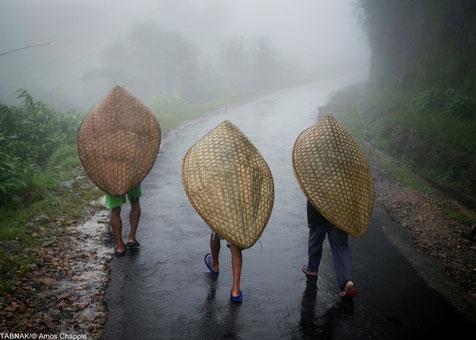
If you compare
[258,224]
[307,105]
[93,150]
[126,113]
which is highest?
[126,113]

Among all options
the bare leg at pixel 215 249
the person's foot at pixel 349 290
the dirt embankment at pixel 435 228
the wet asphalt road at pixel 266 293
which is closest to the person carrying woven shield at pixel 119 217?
the wet asphalt road at pixel 266 293

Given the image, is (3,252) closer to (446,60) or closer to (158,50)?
(446,60)

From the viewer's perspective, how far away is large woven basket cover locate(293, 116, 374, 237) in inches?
126

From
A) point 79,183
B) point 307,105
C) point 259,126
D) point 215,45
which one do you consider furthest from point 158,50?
point 79,183

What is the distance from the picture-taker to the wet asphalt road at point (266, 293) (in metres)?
2.92

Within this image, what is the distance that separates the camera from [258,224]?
304 cm

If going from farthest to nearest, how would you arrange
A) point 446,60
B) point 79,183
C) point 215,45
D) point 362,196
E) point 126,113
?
1. point 215,45
2. point 446,60
3. point 79,183
4. point 126,113
5. point 362,196

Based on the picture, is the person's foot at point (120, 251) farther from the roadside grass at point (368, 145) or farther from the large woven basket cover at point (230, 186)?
the roadside grass at point (368, 145)

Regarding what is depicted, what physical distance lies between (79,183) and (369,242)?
4.86 meters

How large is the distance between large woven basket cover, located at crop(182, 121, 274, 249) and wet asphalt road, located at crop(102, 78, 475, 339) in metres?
0.74

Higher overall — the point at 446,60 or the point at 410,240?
the point at 446,60

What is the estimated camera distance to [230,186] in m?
3.10

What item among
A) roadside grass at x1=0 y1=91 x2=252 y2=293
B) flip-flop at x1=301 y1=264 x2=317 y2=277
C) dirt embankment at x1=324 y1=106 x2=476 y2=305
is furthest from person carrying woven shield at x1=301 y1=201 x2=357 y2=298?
roadside grass at x1=0 y1=91 x2=252 y2=293

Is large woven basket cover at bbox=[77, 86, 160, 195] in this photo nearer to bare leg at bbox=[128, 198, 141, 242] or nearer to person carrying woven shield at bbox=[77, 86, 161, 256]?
person carrying woven shield at bbox=[77, 86, 161, 256]
